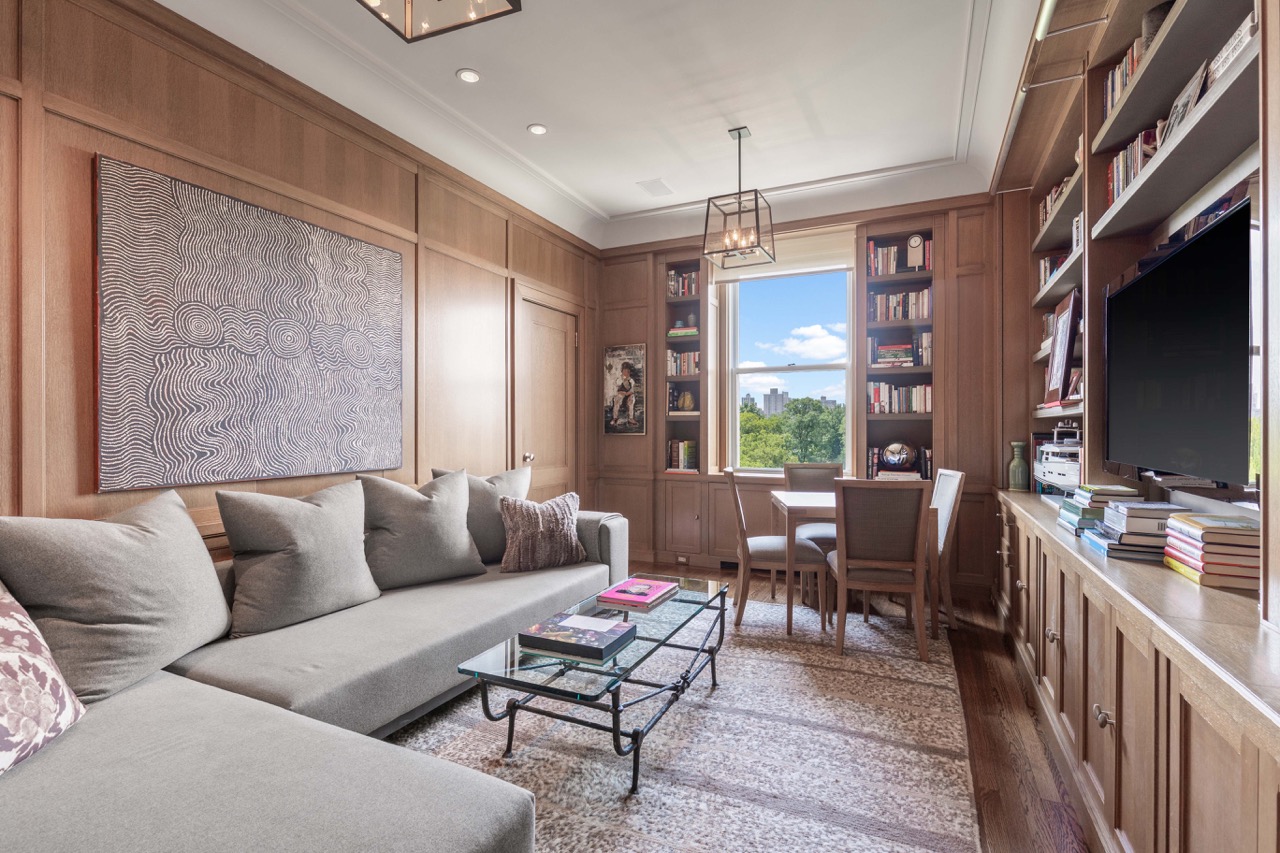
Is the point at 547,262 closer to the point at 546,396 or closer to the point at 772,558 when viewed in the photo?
the point at 546,396

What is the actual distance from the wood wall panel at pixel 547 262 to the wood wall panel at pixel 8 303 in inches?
99.5

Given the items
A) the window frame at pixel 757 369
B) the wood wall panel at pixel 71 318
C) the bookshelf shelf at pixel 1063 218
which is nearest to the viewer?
the wood wall panel at pixel 71 318

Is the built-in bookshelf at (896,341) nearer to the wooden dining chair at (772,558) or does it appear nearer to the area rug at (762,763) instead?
the wooden dining chair at (772,558)

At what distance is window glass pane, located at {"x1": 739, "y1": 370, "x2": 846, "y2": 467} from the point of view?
191 inches

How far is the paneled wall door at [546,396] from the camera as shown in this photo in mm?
4254

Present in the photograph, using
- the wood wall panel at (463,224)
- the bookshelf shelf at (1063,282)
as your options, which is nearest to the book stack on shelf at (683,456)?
the wood wall panel at (463,224)

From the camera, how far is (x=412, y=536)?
8.99 ft

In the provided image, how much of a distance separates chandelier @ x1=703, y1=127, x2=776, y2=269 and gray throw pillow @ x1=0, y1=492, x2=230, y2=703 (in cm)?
284

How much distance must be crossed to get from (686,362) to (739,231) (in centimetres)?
173

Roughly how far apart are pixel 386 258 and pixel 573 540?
1.75m

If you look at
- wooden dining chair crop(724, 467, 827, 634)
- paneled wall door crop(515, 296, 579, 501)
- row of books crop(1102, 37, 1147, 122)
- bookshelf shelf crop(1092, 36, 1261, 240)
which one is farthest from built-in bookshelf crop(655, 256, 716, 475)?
bookshelf shelf crop(1092, 36, 1261, 240)

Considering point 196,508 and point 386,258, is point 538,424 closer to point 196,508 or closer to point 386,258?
point 386,258

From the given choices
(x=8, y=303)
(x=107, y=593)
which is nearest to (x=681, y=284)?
(x=8, y=303)

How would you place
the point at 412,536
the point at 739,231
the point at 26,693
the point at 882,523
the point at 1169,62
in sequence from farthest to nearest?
1. the point at 739,231
2. the point at 882,523
3. the point at 412,536
4. the point at 1169,62
5. the point at 26,693
